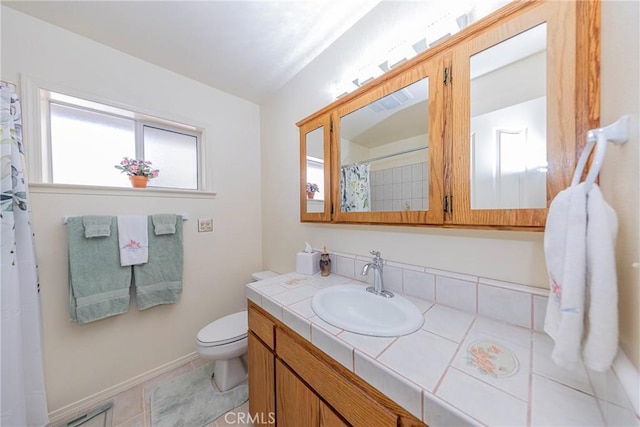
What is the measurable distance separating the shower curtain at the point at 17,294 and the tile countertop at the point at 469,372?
1.42 meters

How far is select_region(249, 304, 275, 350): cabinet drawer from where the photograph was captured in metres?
1.00

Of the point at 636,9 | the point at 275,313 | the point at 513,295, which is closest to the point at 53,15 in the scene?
the point at 275,313

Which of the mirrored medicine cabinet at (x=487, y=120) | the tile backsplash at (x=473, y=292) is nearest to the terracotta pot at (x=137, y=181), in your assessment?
the mirrored medicine cabinet at (x=487, y=120)

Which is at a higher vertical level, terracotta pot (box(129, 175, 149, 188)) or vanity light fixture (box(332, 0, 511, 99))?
vanity light fixture (box(332, 0, 511, 99))

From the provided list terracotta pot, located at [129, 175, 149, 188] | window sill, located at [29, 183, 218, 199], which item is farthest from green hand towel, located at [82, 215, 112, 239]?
terracotta pot, located at [129, 175, 149, 188]

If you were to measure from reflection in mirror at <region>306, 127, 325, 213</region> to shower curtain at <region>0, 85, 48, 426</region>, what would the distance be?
5.04 feet

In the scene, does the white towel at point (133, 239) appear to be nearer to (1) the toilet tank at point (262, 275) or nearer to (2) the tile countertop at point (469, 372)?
(1) the toilet tank at point (262, 275)

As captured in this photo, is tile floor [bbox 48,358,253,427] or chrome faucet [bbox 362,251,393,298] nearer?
chrome faucet [bbox 362,251,393,298]

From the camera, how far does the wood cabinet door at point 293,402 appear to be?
0.77 m

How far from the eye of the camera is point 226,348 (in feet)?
4.45

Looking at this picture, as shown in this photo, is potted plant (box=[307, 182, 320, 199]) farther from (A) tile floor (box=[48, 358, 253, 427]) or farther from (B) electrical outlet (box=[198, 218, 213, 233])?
(A) tile floor (box=[48, 358, 253, 427])

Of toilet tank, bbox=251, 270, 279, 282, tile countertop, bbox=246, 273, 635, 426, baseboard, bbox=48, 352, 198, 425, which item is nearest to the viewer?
tile countertop, bbox=246, 273, 635, 426

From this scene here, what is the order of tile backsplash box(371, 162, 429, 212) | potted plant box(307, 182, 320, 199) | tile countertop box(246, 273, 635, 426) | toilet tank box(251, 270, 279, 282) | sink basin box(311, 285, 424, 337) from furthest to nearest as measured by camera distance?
toilet tank box(251, 270, 279, 282)
potted plant box(307, 182, 320, 199)
tile backsplash box(371, 162, 429, 212)
sink basin box(311, 285, 424, 337)
tile countertop box(246, 273, 635, 426)

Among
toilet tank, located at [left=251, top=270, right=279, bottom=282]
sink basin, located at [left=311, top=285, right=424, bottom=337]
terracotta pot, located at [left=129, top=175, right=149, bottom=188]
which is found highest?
terracotta pot, located at [left=129, top=175, right=149, bottom=188]
